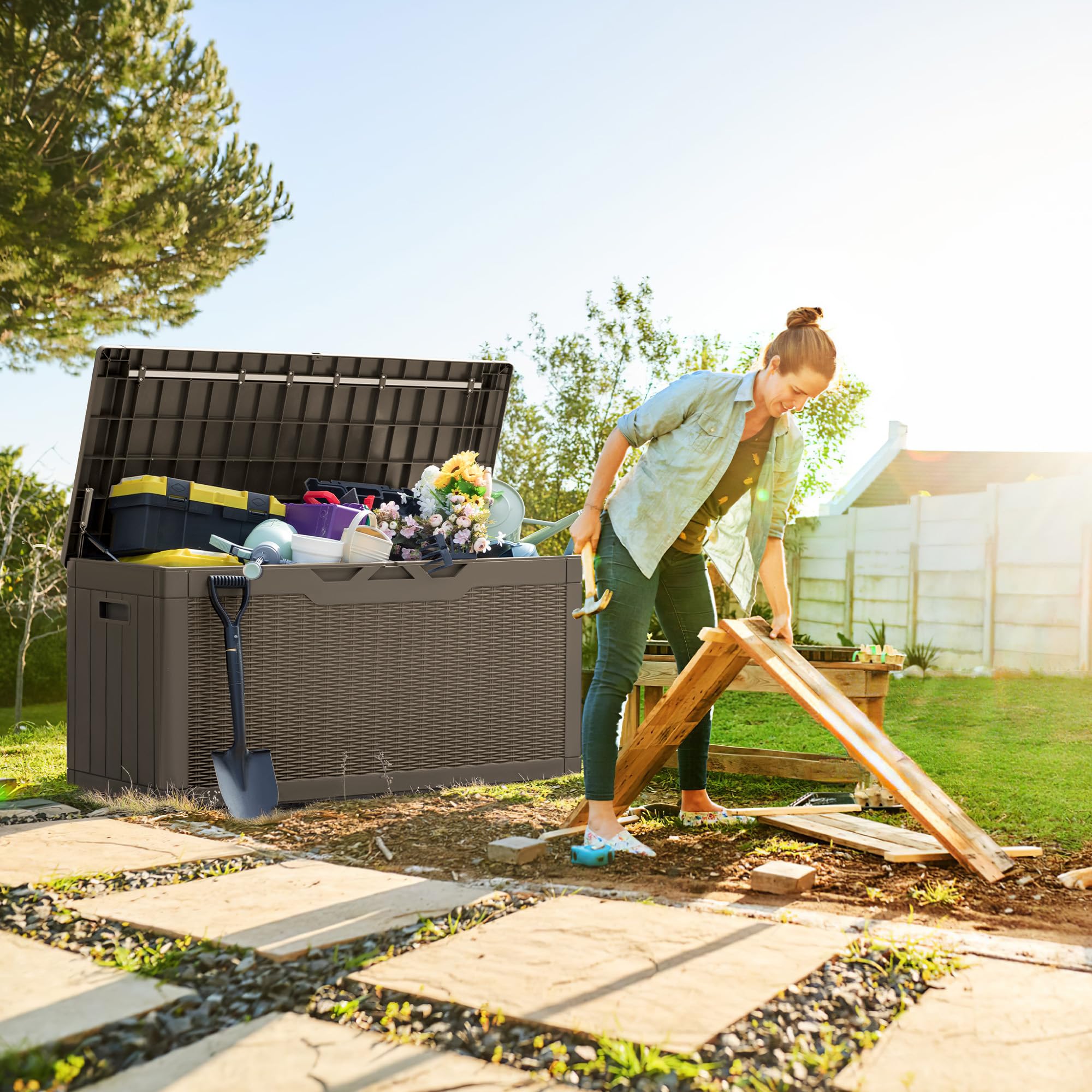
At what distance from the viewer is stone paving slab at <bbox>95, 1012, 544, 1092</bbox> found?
1.40 m

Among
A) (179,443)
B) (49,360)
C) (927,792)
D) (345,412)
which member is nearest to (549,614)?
(345,412)

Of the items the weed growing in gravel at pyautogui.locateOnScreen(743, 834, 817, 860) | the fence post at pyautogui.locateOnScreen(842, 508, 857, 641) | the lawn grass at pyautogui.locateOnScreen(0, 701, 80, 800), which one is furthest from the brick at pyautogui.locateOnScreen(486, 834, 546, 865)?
the fence post at pyautogui.locateOnScreen(842, 508, 857, 641)

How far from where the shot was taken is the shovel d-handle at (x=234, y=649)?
3479 millimetres

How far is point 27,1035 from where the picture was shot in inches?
60.4

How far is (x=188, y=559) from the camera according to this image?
3.67 m

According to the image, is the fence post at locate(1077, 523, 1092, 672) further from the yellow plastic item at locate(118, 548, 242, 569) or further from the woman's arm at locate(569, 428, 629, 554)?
Answer: the yellow plastic item at locate(118, 548, 242, 569)

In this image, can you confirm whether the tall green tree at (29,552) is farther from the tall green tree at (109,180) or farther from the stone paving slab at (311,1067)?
the stone paving slab at (311,1067)

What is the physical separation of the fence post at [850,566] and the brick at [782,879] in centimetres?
857

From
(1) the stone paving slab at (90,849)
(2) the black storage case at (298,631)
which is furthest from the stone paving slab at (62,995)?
(2) the black storage case at (298,631)

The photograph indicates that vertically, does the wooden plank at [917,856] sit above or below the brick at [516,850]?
above

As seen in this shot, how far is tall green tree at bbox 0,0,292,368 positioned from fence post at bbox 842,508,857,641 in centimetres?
597

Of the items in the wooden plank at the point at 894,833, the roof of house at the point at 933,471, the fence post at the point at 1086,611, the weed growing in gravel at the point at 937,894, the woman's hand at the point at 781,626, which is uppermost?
the roof of house at the point at 933,471

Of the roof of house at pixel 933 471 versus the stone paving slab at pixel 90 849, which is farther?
the roof of house at pixel 933 471

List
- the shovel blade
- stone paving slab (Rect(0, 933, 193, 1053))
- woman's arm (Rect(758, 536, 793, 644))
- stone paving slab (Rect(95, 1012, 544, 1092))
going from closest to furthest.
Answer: stone paving slab (Rect(95, 1012, 544, 1092)) → stone paving slab (Rect(0, 933, 193, 1053)) → woman's arm (Rect(758, 536, 793, 644)) → the shovel blade
